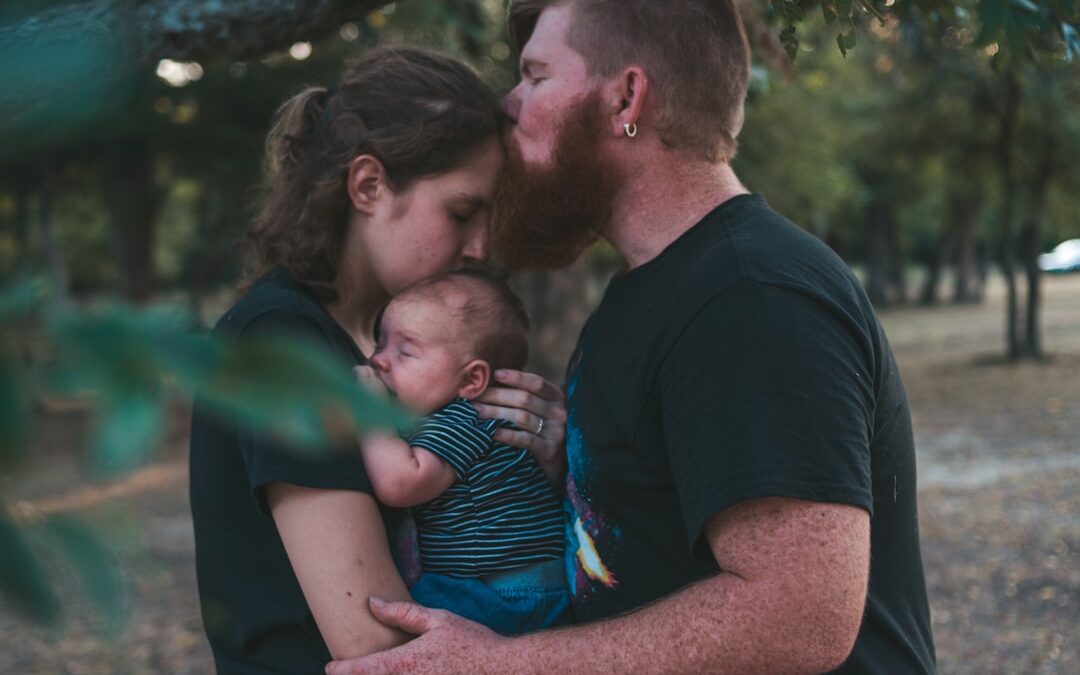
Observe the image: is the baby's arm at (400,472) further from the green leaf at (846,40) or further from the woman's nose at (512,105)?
the green leaf at (846,40)

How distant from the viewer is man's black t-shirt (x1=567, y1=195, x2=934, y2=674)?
175cm

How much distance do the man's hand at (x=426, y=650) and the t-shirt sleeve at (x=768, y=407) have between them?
1.47 feet

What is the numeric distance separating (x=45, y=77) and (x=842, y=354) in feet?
4.78

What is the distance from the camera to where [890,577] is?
2127 mm

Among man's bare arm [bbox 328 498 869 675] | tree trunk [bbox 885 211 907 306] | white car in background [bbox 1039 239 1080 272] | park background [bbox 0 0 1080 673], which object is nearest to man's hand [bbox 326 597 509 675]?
man's bare arm [bbox 328 498 869 675]

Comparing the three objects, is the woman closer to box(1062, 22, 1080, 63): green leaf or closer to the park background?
the park background

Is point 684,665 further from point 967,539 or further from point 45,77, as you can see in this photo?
point 967,539

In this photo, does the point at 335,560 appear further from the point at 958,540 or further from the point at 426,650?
the point at 958,540

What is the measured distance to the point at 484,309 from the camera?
2490 mm

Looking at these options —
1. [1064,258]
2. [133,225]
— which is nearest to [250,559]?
[133,225]

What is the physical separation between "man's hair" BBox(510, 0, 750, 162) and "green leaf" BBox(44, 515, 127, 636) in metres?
1.93

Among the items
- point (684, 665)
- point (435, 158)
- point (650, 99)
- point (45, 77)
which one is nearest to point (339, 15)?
point (435, 158)

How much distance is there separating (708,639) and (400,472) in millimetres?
676

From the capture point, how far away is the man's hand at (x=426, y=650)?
1.95 meters
